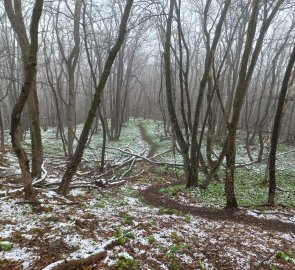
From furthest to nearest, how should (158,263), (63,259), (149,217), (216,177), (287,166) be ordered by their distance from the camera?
(287,166)
(216,177)
(149,217)
(158,263)
(63,259)

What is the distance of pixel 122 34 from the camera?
7.55 meters

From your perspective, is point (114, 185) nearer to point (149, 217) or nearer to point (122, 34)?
point (149, 217)

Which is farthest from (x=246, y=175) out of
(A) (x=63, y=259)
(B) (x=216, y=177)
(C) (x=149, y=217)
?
(A) (x=63, y=259)

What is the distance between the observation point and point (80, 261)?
488 cm

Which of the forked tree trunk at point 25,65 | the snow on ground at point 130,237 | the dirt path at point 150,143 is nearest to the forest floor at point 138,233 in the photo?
the snow on ground at point 130,237

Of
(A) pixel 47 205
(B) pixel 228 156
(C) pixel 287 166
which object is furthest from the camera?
(C) pixel 287 166

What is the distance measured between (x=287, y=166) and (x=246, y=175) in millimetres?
4348

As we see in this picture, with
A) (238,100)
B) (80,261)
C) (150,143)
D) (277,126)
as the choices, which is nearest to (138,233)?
(80,261)

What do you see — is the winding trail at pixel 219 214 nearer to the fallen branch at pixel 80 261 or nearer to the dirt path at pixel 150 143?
the fallen branch at pixel 80 261

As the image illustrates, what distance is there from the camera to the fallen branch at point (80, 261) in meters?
4.59

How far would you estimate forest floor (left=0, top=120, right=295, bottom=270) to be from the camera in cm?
519

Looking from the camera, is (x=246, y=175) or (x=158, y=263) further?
(x=246, y=175)

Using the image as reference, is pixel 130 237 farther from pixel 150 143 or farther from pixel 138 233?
pixel 150 143

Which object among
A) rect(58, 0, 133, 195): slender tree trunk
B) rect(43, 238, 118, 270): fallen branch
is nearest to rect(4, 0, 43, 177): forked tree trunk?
rect(58, 0, 133, 195): slender tree trunk
